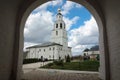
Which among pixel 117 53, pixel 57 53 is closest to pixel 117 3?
pixel 117 53

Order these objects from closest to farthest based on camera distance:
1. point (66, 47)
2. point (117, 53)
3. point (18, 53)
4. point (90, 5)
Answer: point (117, 53) < point (18, 53) < point (90, 5) < point (66, 47)

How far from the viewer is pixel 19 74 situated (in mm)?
5738

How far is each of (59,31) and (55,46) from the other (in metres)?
7.42

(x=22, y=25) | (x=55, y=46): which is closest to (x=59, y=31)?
(x=55, y=46)

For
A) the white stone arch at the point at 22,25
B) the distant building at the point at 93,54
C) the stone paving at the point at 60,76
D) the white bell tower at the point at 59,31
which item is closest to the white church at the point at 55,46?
the white bell tower at the point at 59,31

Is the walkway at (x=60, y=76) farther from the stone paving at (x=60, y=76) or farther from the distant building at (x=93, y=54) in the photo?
the distant building at (x=93, y=54)

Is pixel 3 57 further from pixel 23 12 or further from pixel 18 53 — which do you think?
pixel 23 12

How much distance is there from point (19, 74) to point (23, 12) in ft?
7.95

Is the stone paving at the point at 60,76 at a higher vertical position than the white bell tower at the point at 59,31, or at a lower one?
lower

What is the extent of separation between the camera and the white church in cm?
6282

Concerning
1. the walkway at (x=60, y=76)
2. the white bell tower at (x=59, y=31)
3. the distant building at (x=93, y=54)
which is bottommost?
the walkway at (x=60, y=76)

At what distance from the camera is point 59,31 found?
65.6 meters

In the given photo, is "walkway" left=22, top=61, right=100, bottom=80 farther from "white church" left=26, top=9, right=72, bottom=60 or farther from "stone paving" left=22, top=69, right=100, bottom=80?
"white church" left=26, top=9, right=72, bottom=60

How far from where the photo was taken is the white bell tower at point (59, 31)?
64.8 metres
